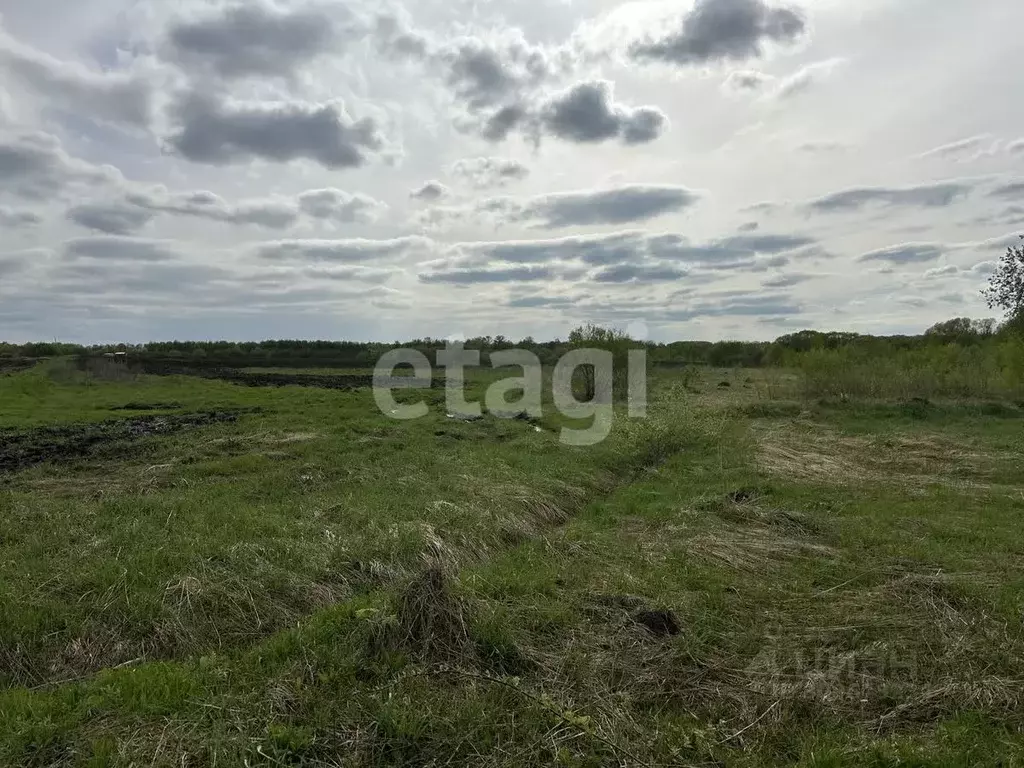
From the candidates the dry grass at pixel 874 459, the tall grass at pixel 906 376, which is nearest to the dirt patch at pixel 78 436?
the dry grass at pixel 874 459

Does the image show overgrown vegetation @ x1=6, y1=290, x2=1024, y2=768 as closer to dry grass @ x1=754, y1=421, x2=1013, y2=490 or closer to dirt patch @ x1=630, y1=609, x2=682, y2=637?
dirt patch @ x1=630, y1=609, x2=682, y2=637

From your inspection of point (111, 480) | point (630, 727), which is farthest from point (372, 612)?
point (111, 480)

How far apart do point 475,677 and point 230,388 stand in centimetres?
3522

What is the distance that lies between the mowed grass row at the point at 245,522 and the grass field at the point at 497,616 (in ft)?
0.15

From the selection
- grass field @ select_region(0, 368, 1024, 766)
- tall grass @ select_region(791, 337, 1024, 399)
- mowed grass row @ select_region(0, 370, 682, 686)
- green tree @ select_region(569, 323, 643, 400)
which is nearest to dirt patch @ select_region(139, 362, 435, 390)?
green tree @ select_region(569, 323, 643, 400)

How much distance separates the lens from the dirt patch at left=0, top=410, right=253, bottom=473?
52.0 feet

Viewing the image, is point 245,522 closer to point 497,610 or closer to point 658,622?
point 497,610

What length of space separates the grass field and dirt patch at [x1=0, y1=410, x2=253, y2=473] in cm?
176

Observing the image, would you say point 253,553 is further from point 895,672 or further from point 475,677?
point 895,672

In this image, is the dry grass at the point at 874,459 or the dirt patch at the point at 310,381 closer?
the dry grass at the point at 874,459

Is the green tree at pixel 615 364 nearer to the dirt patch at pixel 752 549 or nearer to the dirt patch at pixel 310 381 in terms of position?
the dirt patch at pixel 310 381

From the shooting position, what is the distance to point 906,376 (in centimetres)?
3284

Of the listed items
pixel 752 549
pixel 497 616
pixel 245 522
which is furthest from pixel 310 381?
pixel 497 616

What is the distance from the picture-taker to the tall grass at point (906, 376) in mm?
32062
